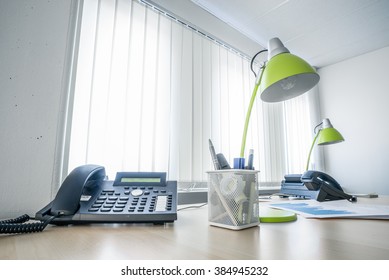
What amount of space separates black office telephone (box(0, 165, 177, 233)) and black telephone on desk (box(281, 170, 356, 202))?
71cm

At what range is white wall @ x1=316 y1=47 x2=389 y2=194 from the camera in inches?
77.0

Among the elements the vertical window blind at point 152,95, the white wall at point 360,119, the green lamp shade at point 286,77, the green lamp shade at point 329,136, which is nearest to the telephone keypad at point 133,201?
the vertical window blind at point 152,95

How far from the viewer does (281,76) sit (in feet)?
2.20

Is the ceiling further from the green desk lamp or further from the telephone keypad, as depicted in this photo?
the telephone keypad

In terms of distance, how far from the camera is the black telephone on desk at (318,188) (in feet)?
3.02

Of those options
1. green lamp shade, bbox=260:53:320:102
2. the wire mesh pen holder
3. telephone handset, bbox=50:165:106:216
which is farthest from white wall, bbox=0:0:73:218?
green lamp shade, bbox=260:53:320:102

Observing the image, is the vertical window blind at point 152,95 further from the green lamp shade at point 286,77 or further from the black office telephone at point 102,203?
the green lamp shade at point 286,77

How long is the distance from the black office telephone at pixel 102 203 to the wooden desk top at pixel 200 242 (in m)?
0.02

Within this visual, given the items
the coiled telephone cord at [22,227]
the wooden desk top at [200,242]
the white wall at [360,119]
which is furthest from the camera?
the white wall at [360,119]

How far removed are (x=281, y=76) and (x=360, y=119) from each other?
1.97 meters

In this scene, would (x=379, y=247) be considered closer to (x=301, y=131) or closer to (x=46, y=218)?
(x=46, y=218)

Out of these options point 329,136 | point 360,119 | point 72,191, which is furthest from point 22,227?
point 360,119

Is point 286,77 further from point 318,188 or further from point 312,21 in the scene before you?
point 312,21
